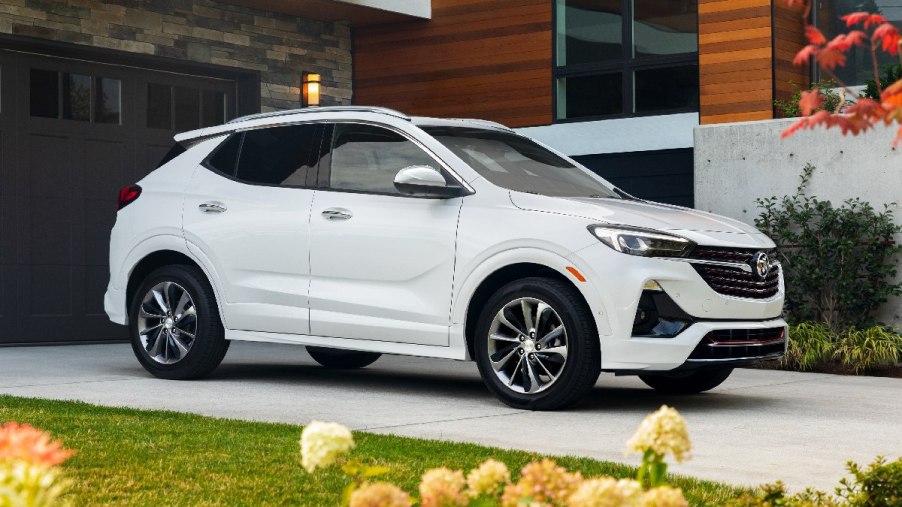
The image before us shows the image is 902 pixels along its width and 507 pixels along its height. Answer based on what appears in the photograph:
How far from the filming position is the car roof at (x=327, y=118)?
27.6ft

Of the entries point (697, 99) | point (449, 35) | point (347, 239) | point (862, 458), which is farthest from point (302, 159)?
point (449, 35)

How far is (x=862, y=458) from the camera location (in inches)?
227

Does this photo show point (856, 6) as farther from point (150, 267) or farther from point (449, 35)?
point (150, 267)

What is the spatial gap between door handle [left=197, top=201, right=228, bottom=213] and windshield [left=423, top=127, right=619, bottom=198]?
5.17 feet

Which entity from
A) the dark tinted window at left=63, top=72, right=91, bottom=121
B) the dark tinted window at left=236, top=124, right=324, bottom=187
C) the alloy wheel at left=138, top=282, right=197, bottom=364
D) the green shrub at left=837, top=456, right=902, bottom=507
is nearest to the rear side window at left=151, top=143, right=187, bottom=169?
the dark tinted window at left=236, top=124, right=324, bottom=187

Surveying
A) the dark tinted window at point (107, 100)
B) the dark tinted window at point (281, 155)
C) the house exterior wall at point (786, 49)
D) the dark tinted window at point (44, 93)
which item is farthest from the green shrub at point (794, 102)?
the dark tinted window at point (44, 93)

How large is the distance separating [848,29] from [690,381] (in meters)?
5.33

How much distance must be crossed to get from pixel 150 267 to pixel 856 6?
25.4ft

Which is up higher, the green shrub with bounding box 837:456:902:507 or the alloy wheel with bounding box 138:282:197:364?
the alloy wheel with bounding box 138:282:197:364

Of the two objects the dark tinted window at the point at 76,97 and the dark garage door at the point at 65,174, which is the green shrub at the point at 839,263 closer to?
the dark garage door at the point at 65,174

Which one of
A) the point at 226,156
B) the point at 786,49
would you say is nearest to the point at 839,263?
the point at 786,49

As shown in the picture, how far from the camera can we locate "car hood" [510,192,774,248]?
285 inches

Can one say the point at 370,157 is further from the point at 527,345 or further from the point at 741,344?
the point at 741,344

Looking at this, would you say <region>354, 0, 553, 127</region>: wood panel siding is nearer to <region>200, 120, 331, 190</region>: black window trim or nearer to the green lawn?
<region>200, 120, 331, 190</region>: black window trim
